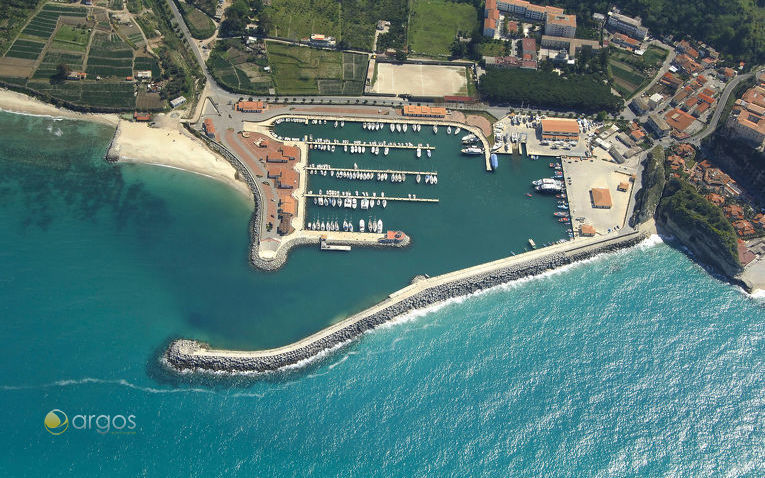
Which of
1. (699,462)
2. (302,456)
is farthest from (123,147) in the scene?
(699,462)

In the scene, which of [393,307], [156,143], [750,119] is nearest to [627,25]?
[750,119]

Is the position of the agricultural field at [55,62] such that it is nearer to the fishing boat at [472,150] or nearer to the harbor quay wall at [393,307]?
the harbor quay wall at [393,307]

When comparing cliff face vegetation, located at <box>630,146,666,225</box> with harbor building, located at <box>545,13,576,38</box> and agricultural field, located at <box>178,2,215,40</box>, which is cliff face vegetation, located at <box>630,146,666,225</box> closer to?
harbor building, located at <box>545,13,576,38</box>

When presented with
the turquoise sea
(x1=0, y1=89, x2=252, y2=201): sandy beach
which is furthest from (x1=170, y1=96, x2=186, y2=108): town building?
the turquoise sea

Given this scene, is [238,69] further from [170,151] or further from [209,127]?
[170,151]

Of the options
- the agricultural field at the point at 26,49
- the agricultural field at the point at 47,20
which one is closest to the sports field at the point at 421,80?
the agricultural field at the point at 47,20
